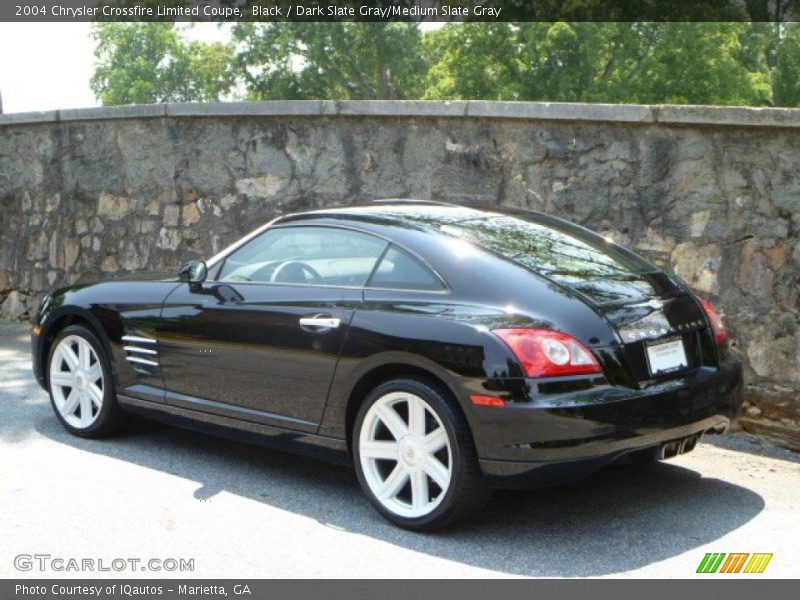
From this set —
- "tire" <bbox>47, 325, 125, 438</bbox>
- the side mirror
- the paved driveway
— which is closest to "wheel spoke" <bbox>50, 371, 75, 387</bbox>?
"tire" <bbox>47, 325, 125, 438</bbox>

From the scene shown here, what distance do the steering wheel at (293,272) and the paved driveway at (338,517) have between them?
1.00 meters

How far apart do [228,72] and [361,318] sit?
53229 mm

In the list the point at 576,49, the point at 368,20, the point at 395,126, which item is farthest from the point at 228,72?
the point at 395,126

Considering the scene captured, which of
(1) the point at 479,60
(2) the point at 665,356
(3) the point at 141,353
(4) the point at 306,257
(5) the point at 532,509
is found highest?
(1) the point at 479,60

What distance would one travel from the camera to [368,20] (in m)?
50.7

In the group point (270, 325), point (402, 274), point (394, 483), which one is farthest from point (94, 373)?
point (394, 483)

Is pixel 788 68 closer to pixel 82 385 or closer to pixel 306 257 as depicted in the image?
pixel 82 385

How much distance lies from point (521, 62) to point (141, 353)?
124 ft

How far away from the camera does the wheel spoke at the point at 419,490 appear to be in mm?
4699

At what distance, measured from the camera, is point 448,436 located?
4547mm

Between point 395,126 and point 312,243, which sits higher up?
point 395,126

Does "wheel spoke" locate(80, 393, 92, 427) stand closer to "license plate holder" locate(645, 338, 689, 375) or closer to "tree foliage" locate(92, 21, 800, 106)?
"license plate holder" locate(645, 338, 689, 375)

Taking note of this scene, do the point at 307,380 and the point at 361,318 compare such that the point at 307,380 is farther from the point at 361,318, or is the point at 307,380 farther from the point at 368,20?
the point at 368,20

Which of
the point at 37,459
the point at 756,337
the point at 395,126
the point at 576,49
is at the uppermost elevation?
the point at 576,49
